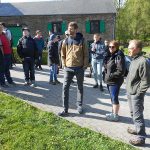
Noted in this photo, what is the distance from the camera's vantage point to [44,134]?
669 cm

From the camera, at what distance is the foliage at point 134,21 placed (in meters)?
48.8

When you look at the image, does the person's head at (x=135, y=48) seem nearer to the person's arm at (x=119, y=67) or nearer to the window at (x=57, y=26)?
the person's arm at (x=119, y=67)

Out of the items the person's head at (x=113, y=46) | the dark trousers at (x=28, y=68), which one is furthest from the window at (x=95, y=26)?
the person's head at (x=113, y=46)

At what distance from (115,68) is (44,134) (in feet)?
7.24

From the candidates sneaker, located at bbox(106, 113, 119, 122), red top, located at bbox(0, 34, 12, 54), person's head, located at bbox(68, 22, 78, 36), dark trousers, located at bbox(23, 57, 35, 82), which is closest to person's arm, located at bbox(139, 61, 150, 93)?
sneaker, located at bbox(106, 113, 119, 122)

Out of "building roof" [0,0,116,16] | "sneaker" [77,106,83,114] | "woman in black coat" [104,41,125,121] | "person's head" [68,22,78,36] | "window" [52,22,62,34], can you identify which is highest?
"building roof" [0,0,116,16]

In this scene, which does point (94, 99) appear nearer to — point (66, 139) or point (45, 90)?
point (45, 90)

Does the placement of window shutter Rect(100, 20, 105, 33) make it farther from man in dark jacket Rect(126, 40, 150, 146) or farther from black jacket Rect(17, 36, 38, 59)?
Result: man in dark jacket Rect(126, 40, 150, 146)

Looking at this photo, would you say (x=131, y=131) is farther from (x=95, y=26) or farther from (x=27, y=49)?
(x=95, y=26)

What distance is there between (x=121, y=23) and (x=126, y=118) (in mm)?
45724

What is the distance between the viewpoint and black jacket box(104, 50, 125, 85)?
734 cm

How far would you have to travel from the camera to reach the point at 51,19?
122 ft

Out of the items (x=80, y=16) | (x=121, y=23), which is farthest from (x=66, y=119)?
(x=121, y=23)

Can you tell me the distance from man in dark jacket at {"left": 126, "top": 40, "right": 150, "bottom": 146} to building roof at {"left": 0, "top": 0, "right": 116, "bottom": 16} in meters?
31.1
